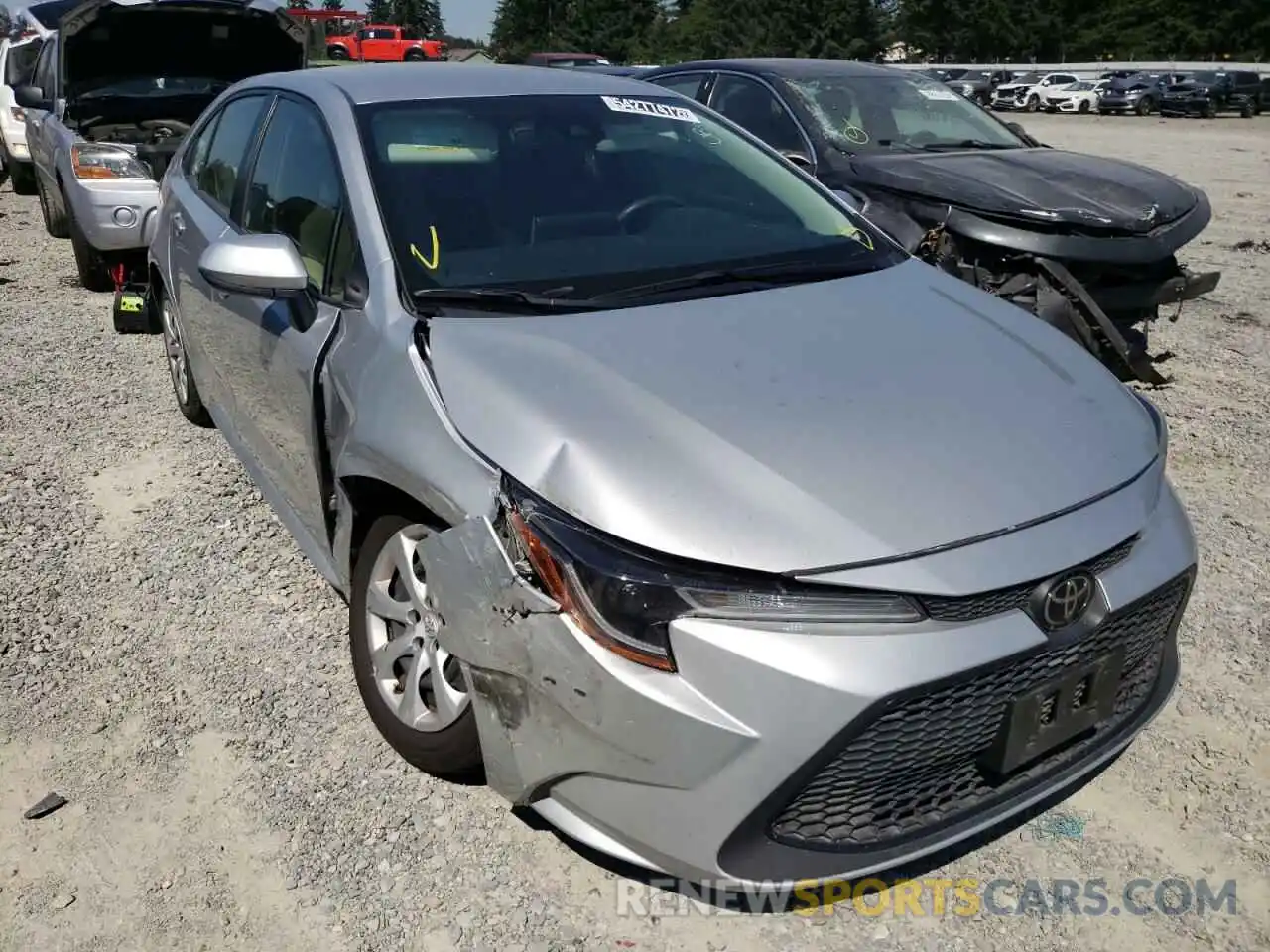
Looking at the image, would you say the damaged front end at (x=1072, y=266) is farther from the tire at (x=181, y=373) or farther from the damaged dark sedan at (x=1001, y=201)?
the tire at (x=181, y=373)

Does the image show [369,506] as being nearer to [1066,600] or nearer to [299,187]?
[299,187]

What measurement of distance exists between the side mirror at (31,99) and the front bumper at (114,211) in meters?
1.93

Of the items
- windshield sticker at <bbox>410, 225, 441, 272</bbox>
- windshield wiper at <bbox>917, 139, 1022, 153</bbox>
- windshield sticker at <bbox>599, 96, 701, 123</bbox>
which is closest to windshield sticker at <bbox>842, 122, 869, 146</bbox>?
windshield wiper at <bbox>917, 139, 1022, 153</bbox>

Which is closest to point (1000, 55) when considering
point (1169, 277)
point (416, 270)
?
point (1169, 277)

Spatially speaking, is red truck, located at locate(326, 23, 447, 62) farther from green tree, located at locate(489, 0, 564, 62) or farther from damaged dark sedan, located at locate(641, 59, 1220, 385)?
damaged dark sedan, located at locate(641, 59, 1220, 385)

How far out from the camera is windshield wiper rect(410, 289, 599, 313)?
8.54 feet

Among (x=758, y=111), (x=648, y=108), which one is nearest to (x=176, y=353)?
(x=648, y=108)

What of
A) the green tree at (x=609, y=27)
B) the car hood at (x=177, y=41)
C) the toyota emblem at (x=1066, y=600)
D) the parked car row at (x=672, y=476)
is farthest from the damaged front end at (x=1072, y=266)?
the green tree at (x=609, y=27)

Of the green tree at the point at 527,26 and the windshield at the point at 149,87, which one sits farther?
the green tree at the point at 527,26

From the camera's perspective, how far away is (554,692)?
1.99 m

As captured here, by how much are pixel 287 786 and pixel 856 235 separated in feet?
7.29

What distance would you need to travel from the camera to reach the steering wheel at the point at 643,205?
307 centimetres

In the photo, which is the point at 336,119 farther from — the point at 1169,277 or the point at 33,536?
the point at 1169,277

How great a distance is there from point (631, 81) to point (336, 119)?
3.85 ft
